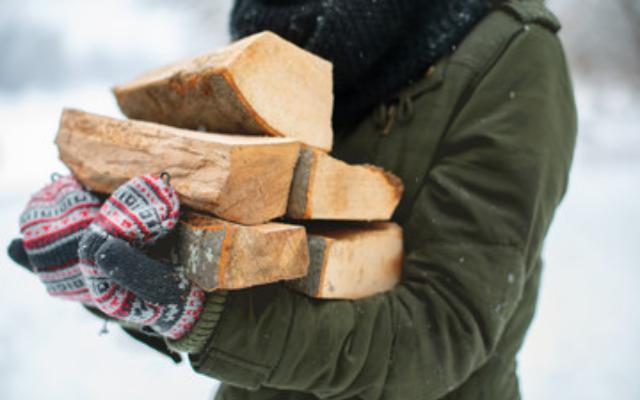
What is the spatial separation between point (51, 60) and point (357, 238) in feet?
16.3

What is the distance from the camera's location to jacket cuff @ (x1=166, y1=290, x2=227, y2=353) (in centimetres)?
84

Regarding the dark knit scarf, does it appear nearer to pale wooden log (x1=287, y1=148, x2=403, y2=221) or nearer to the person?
the person

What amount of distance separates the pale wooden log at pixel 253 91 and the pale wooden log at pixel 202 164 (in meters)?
0.06

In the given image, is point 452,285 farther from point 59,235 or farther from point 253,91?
point 59,235

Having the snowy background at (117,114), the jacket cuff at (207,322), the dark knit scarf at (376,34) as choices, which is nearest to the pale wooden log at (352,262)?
the jacket cuff at (207,322)

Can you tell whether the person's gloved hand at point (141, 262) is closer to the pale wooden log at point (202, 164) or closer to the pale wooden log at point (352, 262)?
the pale wooden log at point (202, 164)

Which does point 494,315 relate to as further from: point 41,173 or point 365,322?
point 41,173

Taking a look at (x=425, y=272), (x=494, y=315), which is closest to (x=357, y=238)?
(x=425, y=272)

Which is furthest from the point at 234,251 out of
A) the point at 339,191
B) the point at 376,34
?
the point at 376,34

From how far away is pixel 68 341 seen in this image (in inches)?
139

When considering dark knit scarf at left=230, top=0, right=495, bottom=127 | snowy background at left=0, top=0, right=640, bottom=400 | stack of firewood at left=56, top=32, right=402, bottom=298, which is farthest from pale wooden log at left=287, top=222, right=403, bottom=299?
snowy background at left=0, top=0, right=640, bottom=400

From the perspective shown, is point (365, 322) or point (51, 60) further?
point (51, 60)

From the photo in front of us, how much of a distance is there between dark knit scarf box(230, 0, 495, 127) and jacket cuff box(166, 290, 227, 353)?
50 cm

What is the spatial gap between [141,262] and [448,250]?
1.63 ft
